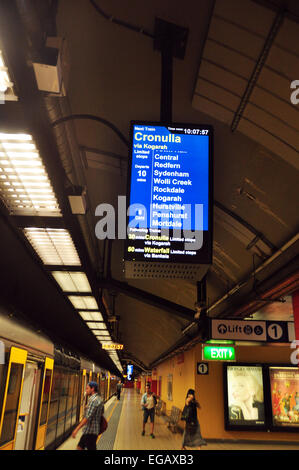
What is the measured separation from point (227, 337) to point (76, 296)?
12.5 feet

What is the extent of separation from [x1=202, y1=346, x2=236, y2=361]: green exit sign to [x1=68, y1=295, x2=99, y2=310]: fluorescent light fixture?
108 inches

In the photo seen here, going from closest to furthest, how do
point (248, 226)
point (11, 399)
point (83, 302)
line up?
point (11, 399) < point (248, 226) < point (83, 302)

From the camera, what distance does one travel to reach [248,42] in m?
3.30

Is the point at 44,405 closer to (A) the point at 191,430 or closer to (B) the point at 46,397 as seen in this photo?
(B) the point at 46,397

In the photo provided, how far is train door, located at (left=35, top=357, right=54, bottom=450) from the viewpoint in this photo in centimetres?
653

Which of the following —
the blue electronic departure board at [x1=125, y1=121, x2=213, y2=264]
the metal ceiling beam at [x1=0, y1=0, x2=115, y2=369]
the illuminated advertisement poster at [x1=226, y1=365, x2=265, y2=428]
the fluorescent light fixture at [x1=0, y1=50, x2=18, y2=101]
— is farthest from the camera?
the illuminated advertisement poster at [x1=226, y1=365, x2=265, y2=428]

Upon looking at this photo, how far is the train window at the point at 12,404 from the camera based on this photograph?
456 cm

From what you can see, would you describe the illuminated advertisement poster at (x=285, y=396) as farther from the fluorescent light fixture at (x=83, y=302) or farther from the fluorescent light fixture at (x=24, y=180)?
the fluorescent light fixture at (x=24, y=180)

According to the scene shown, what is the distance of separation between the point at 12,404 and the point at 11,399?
0.10 m

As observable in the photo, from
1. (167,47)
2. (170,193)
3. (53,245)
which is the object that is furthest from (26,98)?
(53,245)

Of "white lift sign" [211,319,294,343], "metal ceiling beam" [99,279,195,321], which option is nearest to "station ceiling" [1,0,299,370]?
"white lift sign" [211,319,294,343]

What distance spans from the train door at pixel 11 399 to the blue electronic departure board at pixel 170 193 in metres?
2.61

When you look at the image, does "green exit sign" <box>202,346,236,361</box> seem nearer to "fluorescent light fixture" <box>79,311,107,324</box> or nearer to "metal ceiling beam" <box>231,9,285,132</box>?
"fluorescent light fixture" <box>79,311,107,324</box>

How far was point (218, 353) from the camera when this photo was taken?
7.34 meters
